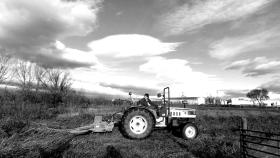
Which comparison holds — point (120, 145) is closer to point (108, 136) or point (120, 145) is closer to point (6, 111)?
point (108, 136)

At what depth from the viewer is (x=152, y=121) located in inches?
350

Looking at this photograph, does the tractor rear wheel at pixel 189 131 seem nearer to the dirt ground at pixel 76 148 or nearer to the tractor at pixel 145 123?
the tractor at pixel 145 123

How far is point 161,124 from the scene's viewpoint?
364 inches

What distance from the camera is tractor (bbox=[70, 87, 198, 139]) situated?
873 centimetres

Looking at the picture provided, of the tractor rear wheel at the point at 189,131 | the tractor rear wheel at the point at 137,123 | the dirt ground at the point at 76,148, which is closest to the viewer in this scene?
the dirt ground at the point at 76,148

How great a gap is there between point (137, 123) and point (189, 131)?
200 cm

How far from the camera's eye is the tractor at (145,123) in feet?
28.6

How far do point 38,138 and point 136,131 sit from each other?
333cm

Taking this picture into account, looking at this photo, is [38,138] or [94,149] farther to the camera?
[38,138]

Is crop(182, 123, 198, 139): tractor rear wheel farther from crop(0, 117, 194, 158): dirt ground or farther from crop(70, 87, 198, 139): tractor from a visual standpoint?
crop(0, 117, 194, 158): dirt ground

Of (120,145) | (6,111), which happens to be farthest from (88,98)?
(120,145)

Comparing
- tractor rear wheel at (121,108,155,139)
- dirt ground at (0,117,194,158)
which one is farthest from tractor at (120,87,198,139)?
dirt ground at (0,117,194,158)

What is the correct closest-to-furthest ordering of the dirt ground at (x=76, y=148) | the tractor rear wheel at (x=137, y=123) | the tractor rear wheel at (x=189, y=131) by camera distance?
the dirt ground at (x=76, y=148)
the tractor rear wheel at (x=137, y=123)
the tractor rear wheel at (x=189, y=131)

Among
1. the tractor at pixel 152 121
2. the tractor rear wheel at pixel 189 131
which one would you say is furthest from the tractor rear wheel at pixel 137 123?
the tractor rear wheel at pixel 189 131
